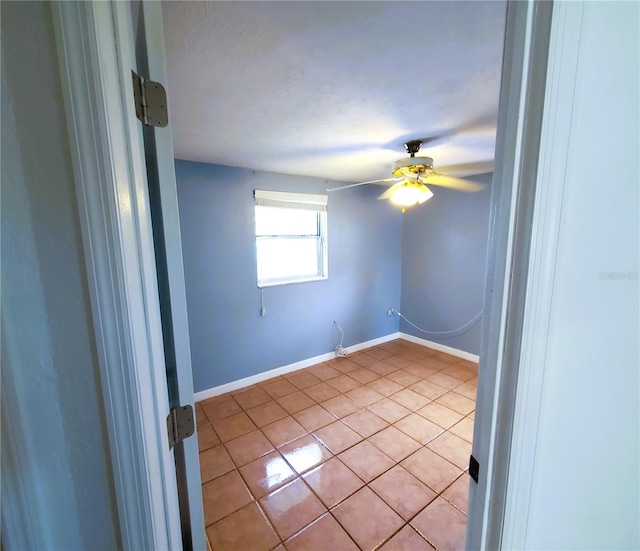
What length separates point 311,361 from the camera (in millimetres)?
3508

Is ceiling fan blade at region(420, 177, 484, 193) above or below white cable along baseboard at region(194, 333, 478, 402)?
above

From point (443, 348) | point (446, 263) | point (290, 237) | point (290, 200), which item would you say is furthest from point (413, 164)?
point (443, 348)

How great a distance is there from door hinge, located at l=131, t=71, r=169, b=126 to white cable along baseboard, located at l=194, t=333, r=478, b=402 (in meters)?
2.72

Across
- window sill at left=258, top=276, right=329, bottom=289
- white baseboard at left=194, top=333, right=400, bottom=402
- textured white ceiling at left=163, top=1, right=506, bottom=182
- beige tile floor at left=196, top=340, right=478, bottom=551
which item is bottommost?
beige tile floor at left=196, top=340, right=478, bottom=551

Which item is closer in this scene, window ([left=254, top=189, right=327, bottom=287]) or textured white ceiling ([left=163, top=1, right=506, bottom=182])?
textured white ceiling ([left=163, top=1, right=506, bottom=182])

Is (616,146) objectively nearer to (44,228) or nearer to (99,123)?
(99,123)

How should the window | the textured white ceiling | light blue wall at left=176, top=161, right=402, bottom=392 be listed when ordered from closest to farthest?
the textured white ceiling → light blue wall at left=176, top=161, right=402, bottom=392 → the window

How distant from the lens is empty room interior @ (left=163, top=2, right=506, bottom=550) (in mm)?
1091

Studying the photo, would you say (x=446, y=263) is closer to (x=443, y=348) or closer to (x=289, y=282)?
(x=443, y=348)

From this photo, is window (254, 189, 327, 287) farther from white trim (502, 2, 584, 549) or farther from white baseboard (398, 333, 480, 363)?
white trim (502, 2, 584, 549)

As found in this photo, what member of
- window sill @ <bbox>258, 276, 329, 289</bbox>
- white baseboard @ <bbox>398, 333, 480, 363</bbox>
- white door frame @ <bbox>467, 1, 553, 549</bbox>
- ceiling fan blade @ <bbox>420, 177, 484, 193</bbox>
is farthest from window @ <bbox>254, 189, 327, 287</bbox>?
white door frame @ <bbox>467, 1, 553, 549</bbox>

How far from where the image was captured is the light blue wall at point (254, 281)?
266 centimetres

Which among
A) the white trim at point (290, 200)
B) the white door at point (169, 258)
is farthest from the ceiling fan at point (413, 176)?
the white door at point (169, 258)

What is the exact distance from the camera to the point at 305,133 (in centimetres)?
190
